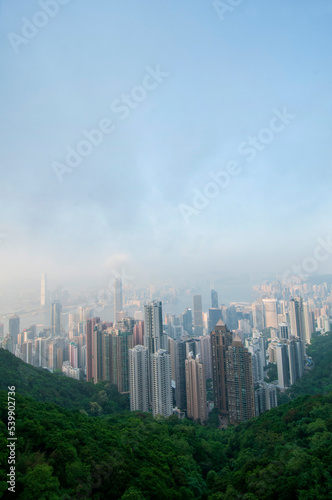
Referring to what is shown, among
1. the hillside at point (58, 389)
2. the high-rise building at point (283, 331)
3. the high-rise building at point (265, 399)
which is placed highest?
the high-rise building at point (283, 331)

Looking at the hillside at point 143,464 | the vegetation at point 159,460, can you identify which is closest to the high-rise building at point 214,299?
the vegetation at point 159,460

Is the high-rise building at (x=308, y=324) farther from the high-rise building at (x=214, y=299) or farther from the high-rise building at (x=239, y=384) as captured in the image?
the high-rise building at (x=239, y=384)

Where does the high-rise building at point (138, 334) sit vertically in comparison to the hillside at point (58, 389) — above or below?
above

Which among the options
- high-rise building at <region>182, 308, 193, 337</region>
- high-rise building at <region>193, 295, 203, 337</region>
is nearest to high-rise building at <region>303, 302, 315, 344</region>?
high-rise building at <region>193, 295, 203, 337</region>

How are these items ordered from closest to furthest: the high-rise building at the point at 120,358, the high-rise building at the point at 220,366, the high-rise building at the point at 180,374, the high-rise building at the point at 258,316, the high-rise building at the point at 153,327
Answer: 1. the high-rise building at the point at 220,366
2. the high-rise building at the point at 180,374
3. the high-rise building at the point at 153,327
4. the high-rise building at the point at 120,358
5. the high-rise building at the point at 258,316

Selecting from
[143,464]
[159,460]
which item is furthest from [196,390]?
[143,464]

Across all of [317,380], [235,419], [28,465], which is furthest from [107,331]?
[28,465]

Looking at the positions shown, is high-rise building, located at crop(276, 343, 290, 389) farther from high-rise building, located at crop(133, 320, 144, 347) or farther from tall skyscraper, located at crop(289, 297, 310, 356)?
high-rise building, located at crop(133, 320, 144, 347)

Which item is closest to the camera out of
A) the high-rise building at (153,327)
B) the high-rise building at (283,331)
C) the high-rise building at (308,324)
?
the high-rise building at (153,327)
